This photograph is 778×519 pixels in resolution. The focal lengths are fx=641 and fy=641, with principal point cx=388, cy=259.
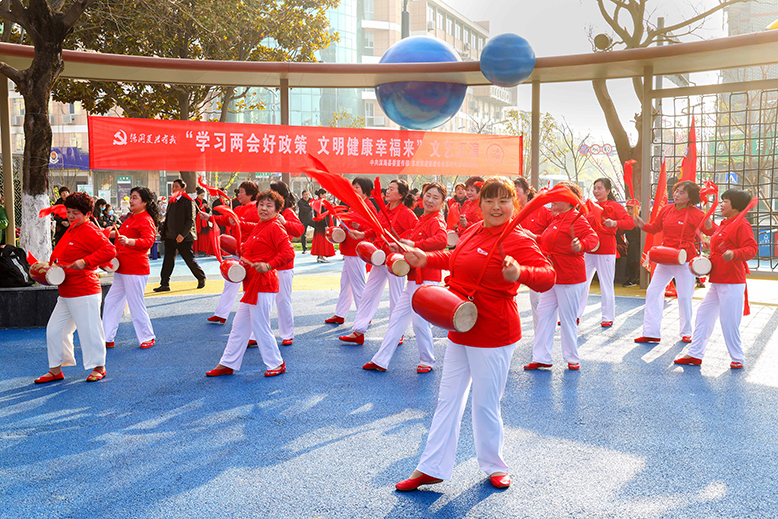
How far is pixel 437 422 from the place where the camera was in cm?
354

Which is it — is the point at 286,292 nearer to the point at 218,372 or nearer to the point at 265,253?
the point at 265,253

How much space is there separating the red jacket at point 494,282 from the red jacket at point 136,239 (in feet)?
14.7

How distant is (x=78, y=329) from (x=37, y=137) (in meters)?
4.16

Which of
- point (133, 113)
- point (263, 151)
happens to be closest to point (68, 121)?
point (133, 113)

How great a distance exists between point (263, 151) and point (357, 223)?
3294 mm

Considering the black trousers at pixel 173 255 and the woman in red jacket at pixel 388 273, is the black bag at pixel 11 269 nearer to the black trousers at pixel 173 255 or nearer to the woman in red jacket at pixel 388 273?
the black trousers at pixel 173 255

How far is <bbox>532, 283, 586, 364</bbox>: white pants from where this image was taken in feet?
20.0

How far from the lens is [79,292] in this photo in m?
5.58

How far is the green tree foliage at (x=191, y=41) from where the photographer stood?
640 inches

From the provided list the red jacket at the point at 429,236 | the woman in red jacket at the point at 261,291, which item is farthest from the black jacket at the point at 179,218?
the red jacket at the point at 429,236

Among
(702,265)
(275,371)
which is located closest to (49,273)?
(275,371)

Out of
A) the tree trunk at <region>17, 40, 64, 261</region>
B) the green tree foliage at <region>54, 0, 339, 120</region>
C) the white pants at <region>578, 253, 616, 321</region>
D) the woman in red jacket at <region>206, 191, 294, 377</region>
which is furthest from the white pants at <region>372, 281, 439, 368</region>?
the green tree foliage at <region>54, 0, 339, 120</region>

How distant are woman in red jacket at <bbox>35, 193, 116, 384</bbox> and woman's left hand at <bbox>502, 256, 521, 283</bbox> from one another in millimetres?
3829

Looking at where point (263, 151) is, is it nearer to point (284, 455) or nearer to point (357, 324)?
point (357, 324)
